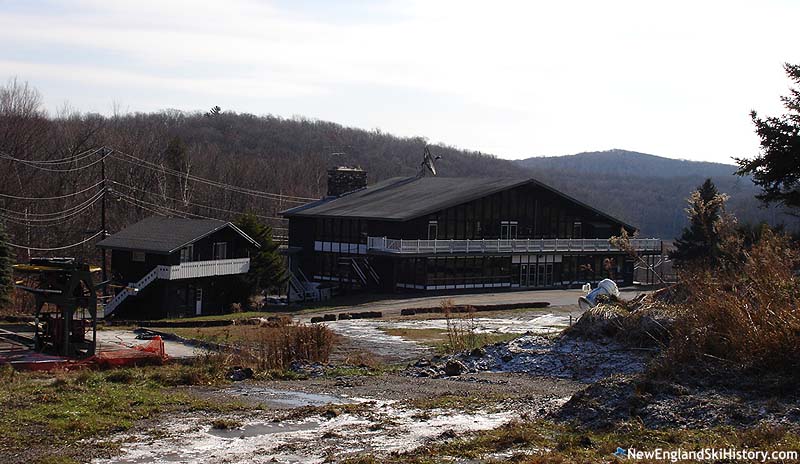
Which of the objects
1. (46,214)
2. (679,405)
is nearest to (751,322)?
(679,405)

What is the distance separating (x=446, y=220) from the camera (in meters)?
57.7

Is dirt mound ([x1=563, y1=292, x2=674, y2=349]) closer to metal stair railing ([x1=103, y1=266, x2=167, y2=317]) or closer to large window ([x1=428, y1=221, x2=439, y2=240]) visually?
metal stair railing ([x1=103, y1=266, x2=167, y2=317])

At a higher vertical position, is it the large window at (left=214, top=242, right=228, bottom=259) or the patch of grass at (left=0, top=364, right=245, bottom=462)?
the large window at (left=214, top=242, right=228, bottom=259)

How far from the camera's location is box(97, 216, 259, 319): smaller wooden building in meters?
44.8

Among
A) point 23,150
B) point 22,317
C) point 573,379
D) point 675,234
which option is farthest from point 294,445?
point 675,234

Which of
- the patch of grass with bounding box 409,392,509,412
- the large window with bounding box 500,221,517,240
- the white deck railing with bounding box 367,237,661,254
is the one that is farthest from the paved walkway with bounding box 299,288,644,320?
the patch of grass with bounding box 409,392,509,412

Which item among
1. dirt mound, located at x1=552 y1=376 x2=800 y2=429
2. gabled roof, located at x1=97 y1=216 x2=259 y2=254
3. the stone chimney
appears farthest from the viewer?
the stone chimney

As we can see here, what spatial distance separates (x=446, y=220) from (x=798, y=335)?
143 feet

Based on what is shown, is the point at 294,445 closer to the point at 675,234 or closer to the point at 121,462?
the point at 121,462

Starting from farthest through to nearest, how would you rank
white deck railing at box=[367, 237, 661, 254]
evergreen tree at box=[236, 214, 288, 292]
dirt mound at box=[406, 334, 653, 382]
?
1. white deck railing at box=[367, 237, 661, 254]
2. evergreen tree at box=[236, 214, 288, 292]
3. dirt mound at box=[406, 334, 653, 382]

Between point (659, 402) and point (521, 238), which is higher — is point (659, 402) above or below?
below

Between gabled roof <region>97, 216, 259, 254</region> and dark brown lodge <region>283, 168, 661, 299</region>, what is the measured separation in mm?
9125

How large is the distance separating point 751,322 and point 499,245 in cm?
4316

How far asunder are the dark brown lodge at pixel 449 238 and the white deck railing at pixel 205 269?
7897mm
